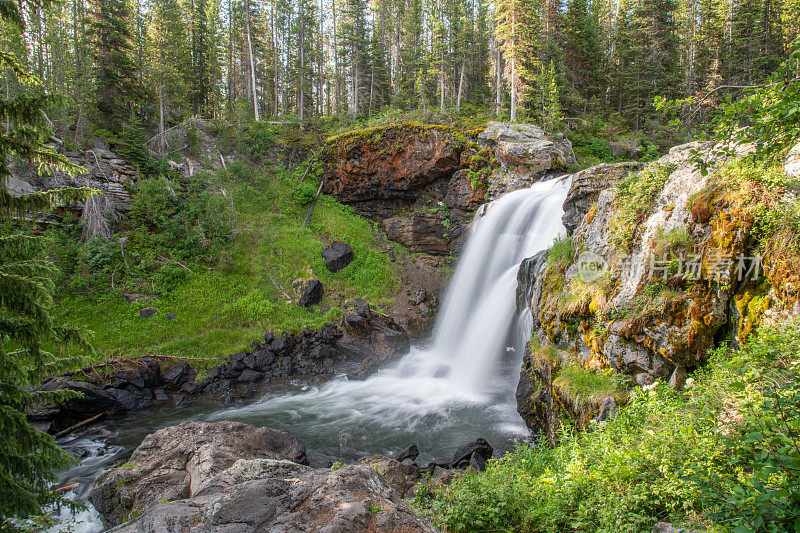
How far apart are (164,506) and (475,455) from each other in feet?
20.1

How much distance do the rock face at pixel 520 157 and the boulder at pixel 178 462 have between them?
677 inches

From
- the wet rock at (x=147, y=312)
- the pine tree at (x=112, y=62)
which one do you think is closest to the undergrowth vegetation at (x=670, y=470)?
the wet rock at (x=147, y=312)

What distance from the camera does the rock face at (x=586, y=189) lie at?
39.0ft

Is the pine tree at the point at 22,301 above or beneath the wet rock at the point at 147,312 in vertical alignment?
above

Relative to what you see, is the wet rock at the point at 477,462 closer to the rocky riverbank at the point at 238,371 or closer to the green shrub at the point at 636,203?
the green shrub at the point at 636,203

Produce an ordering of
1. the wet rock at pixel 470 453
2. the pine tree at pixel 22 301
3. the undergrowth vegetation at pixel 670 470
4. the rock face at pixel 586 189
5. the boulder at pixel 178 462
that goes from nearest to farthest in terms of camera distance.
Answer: the undergrowth vegetation at pixel 670 470 → the pine tree at pixel 22 301 → the boulder at pixel 178 462 → the wet rock at pixel 470 453 → the rock face at pixel 586 189

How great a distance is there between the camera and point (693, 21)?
1403 inches

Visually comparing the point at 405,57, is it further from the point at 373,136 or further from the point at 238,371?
the point at 238,371

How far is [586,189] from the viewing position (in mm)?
12250

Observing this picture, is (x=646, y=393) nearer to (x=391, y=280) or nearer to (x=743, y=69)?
(x=391, y=280)

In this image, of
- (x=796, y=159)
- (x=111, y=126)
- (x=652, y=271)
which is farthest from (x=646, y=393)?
(x=111, y=126)

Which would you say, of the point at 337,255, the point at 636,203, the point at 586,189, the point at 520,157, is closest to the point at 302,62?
the point at 337,255

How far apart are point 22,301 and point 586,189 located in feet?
44.0

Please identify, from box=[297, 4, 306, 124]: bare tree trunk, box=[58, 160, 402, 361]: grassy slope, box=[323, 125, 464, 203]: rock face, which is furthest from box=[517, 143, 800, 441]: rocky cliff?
box=[297, 4, 306, 124]: bare tree trunk
